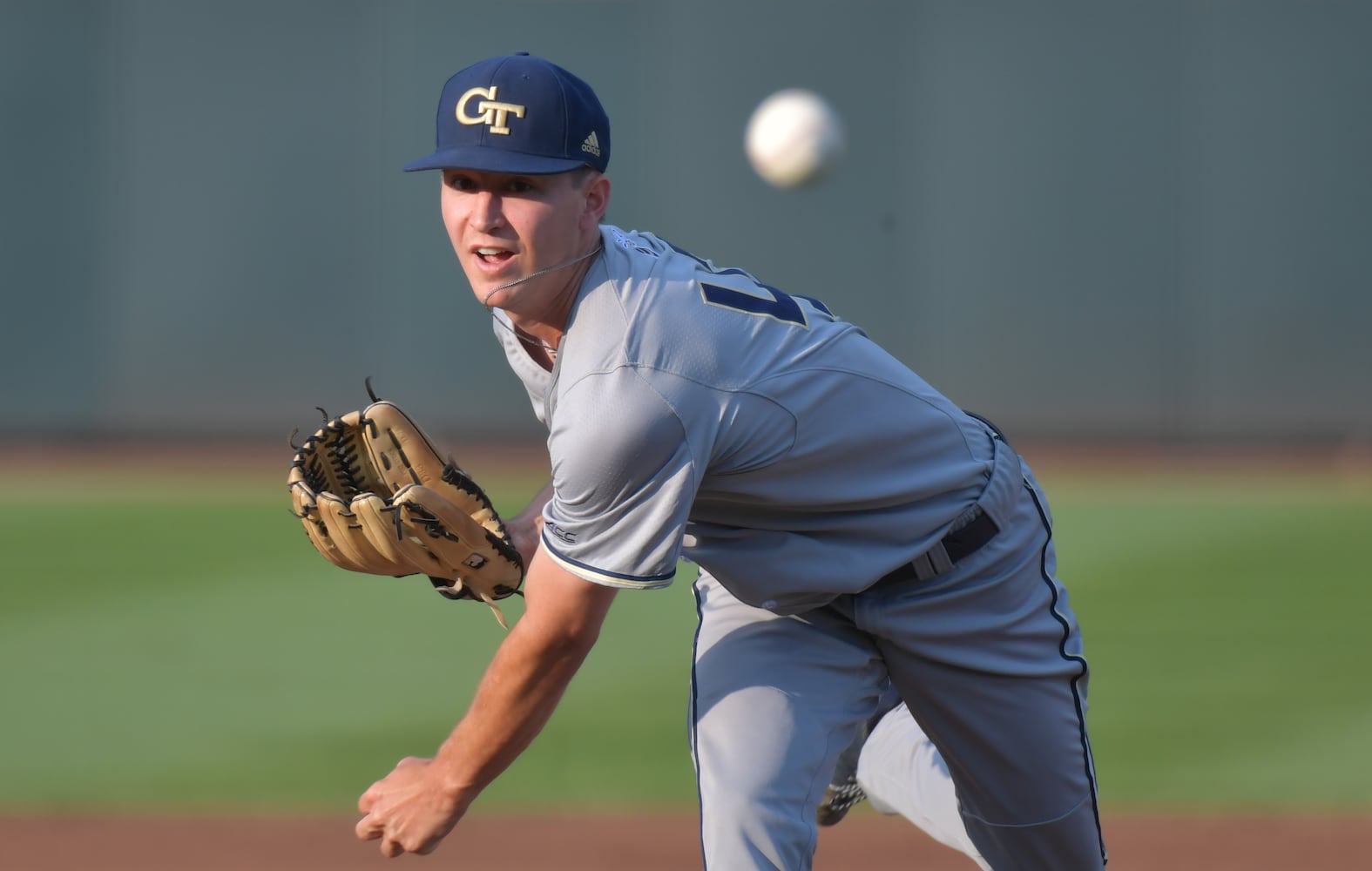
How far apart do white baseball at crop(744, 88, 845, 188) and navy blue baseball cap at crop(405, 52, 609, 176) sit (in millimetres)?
9348

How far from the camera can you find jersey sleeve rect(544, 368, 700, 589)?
7.56 ft

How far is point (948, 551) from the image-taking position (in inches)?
110

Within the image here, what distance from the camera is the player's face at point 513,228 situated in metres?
2.42

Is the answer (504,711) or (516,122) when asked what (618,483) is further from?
(516,122)

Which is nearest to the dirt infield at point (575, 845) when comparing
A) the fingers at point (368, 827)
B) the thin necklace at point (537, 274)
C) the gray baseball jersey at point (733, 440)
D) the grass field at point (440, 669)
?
the grass field at point (440, 669)

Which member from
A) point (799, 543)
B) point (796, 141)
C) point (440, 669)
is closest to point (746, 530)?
point (799, 543)

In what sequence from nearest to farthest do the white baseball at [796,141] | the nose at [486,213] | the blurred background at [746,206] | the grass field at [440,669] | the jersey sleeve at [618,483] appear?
1. the jersey sleeve at [618,483]
2. the nose at [486,213]
3. the grass field at [440,669]
4. the white baseball at [796,141]
5. the blurred background at [746,206]

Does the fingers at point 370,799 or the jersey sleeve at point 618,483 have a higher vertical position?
the jersey sleeve at point 618,483

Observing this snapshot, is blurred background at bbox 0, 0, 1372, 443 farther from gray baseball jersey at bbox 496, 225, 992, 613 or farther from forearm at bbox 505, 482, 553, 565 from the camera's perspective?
gray baseball jersey at bbox 496, 225, 992, 613

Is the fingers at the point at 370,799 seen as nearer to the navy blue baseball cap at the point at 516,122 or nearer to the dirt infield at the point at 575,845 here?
the navy blue baseball cap at the point at 516,122

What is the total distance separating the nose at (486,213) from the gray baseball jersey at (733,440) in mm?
175

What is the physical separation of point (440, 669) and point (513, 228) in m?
4.10

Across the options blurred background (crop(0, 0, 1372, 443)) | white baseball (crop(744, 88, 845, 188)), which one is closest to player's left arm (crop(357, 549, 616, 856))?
white baseball (crop(744, 88, 845, 188))

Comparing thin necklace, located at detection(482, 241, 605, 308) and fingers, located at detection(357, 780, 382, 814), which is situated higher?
thin necklace, located at detection(482, 241, 605, 308)
